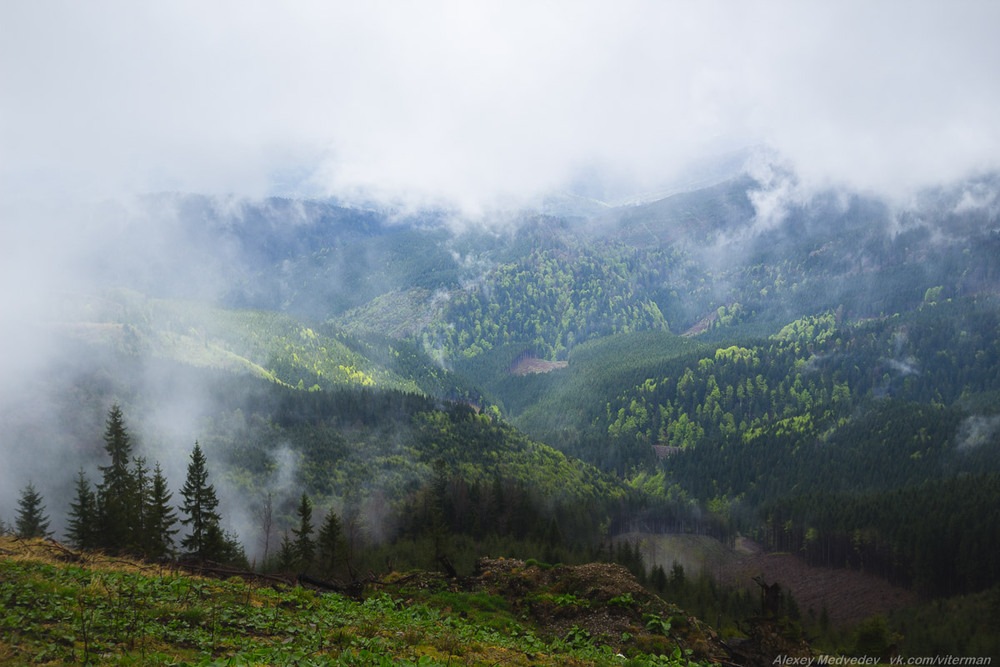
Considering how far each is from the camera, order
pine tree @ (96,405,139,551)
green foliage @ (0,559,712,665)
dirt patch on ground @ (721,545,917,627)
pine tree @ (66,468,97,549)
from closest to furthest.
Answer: green foliage @ (0,559,712,665), pine tree @ (96,405,139,551), pine tree @ (66,468,97,549), dirt patch on ground @ (721,545,917,627)

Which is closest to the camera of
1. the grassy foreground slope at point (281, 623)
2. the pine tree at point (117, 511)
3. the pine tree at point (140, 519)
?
the grassy foreground slope at point (281, 623)

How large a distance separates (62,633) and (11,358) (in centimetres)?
23974

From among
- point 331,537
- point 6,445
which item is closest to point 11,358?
point 6,445

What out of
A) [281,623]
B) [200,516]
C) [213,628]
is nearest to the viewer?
[213,628]

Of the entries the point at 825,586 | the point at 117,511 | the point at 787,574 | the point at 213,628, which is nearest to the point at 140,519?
the point at 117,511

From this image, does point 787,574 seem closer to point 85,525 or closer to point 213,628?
point 85,525

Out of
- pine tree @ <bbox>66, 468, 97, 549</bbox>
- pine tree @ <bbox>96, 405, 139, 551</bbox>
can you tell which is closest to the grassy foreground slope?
pine tree @ <bbox>96, 405, 139, 551</bbox>

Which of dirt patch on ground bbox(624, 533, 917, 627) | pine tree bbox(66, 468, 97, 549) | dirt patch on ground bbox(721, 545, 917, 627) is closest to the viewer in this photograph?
pine tree bbox(66, 468, 97, 549)

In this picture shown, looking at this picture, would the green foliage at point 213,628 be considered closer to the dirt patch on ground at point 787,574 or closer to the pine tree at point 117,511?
the pine tree at point 117,511

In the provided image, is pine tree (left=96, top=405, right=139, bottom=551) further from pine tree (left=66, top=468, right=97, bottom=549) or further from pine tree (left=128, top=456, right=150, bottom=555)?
pine tree (left=66, top=468, right=97, bottom=549)

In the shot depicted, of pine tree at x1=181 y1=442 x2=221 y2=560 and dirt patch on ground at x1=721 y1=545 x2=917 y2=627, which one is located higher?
pine tree at x1=181 y1=442 x2=221 y2=560

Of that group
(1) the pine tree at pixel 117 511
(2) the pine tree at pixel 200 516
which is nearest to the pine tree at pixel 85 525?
(1) the pine tree at pixel 117 511

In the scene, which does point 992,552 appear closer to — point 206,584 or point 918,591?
point 918,591

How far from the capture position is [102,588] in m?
19.5
